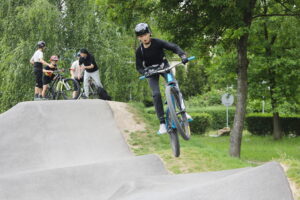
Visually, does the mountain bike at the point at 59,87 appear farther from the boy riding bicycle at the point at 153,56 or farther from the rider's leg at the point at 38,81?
the boy riding bicycle at the point at 153,56

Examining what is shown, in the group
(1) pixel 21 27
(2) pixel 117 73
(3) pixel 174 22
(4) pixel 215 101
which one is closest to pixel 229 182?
(3) pixel 174 22

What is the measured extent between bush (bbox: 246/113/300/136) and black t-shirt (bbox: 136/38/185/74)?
870 inches

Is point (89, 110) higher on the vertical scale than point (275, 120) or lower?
higher

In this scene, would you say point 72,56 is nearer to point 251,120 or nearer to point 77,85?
point 77,85

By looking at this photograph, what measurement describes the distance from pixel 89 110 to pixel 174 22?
12.5 feet

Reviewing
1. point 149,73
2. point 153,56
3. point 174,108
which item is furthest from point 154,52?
point 174,108

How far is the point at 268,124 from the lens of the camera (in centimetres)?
2814

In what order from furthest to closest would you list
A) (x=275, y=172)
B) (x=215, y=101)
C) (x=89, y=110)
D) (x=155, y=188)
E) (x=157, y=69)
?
(x=215, y=101) < (x=89, y=110) < (x=157, y=69) < (x=155, y=188) < (x=275, y=172)

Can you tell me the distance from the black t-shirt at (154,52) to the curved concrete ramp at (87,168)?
1932 mm

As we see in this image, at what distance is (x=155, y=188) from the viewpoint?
6109 millimetres

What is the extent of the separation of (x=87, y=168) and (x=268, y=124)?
22.7m

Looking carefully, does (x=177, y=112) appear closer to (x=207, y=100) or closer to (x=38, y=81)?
(x=38, y=81)

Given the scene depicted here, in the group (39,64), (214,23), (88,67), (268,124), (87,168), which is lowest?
(268,124)

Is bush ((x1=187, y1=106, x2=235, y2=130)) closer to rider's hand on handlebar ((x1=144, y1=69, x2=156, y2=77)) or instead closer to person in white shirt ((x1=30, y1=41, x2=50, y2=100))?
person in white shirt ((x1=30, y1=41, x2=50, y2=100))
